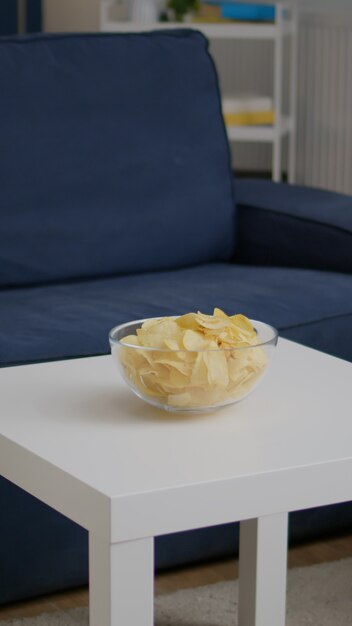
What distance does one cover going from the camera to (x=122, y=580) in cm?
111

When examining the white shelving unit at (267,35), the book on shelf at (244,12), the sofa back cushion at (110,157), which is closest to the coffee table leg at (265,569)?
the sofa back cushion at (110,157)

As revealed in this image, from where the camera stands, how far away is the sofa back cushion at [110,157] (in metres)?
2.18

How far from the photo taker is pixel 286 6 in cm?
404

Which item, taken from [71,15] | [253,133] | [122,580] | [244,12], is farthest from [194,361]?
[71,15]

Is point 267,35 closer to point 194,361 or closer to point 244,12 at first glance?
point 244,12

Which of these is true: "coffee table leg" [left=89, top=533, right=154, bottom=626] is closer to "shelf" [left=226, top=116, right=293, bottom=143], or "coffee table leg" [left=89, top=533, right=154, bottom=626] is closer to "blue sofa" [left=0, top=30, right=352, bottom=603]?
"blue sofa" [left=0, top=30, right=352, bottom=603]

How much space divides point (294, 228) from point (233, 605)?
2.89ft

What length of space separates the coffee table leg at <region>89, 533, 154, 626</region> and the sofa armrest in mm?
1251

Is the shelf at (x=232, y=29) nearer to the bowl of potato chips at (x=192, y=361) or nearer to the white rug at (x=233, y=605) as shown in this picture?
the white rug at (x=233, y=605)

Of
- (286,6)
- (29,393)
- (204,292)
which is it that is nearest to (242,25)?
(286,6)

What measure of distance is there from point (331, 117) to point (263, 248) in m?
1.88

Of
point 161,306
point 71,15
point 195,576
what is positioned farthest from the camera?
point 71,15

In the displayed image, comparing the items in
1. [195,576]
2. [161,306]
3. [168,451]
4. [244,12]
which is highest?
[244,12]

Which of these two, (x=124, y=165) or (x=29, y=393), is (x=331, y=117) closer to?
(x=124, y=165)
